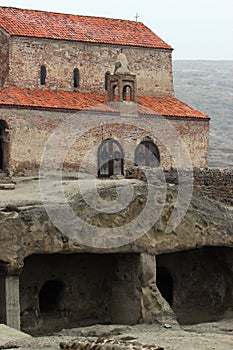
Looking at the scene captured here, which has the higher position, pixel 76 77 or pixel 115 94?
pixel 76 77

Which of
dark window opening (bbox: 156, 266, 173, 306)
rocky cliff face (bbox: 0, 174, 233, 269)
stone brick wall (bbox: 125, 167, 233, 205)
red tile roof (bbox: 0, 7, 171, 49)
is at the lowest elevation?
dark window opening (bbox: 156, 266, 173, 306)

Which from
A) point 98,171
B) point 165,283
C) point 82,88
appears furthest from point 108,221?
point 82,88

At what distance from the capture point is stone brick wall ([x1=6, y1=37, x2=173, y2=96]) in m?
32.1

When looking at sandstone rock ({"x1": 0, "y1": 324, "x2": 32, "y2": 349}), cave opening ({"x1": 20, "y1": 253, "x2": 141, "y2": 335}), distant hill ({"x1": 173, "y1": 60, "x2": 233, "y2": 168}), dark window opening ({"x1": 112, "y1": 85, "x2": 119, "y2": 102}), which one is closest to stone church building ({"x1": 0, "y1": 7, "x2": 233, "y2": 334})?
cave opening ({"x1": 20, "y1": 253, "x2": 141, "y2": 335})

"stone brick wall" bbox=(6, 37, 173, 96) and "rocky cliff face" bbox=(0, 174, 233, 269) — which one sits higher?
"stone brick wall" bbox=(6, 37, 173, 96)

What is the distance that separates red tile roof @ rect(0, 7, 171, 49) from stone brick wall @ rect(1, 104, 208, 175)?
373cm

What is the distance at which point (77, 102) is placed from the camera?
3184cm

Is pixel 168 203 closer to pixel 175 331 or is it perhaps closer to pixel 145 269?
pixel 145 269

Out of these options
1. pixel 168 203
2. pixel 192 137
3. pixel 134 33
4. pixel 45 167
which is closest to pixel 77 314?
pixel 168 203

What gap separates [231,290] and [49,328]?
198 inches

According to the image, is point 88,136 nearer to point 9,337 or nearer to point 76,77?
point 76,77

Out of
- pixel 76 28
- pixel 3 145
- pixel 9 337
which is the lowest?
pixel 9 337

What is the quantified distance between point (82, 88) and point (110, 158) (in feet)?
11.2

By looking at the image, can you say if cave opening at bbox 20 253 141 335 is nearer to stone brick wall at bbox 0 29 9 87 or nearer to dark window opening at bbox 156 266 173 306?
dark window opening at bbox 156 266 173 306
